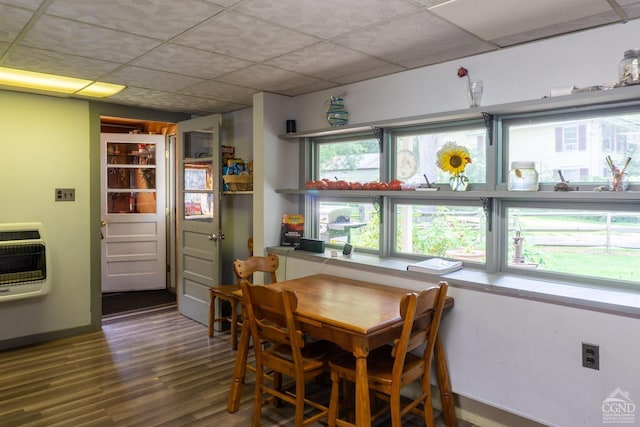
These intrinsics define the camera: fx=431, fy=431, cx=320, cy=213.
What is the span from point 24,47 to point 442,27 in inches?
98.2

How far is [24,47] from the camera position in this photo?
265 cm

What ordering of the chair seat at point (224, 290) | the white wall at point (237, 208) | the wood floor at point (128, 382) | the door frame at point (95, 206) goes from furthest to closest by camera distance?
the white wall at point (237, 208), the door frame at point (95, 206), the chair seat at point (224, 290), the wood floor at point (128, 382)

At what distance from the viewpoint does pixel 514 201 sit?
8.87 ft

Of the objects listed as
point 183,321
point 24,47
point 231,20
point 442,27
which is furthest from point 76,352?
point 442,27

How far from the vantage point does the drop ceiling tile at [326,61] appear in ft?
8.83

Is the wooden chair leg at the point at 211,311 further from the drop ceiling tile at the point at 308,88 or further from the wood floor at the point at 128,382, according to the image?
the drop ceiling tile at the point at 308,88

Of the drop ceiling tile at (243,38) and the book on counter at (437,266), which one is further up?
the drop ceiling tile at (243,38)

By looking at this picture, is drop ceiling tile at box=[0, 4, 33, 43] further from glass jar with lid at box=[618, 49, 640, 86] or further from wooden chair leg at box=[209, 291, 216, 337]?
glass jar with lid at box=[618, 49, 640, 86]

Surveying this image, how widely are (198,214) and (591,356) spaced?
3.69 metres

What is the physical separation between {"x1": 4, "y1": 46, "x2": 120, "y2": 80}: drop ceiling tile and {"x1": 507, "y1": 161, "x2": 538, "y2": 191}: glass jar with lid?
8.90ft

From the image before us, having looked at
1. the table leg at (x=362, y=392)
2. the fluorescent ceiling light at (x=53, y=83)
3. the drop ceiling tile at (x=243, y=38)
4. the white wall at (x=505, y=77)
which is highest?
the fluorescent ceiling light at (x=53, y=83)

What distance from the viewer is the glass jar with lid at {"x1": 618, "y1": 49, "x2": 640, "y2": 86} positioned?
2062 mm

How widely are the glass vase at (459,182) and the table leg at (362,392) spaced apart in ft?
4.25

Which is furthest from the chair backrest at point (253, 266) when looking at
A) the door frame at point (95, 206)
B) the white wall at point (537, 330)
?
the door frame at point (95, 206)
